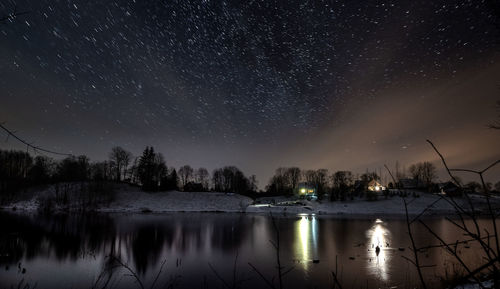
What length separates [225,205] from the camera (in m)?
83.4

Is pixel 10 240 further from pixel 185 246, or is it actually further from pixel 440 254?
pixel 440 254

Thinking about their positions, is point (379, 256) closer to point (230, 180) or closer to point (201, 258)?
point (201, 258)

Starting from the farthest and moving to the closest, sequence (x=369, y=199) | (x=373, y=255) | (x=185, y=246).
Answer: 1. (x=369, y=199)
2. (x=185, y=246)
3. (x=373, y=255)

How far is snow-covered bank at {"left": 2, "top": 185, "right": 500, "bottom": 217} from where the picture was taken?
70.2m

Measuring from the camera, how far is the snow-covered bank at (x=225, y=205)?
230 ft

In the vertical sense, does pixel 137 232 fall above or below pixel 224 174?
below

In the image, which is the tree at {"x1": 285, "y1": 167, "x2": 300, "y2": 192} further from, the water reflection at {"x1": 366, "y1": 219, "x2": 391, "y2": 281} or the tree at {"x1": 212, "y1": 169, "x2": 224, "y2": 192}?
the water reflection at {"x1": 366, "y1": 219, "x2": 391, "y2": 281}

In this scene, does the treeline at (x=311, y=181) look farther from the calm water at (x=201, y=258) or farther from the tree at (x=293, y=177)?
the calm water at (x=201, y=258)

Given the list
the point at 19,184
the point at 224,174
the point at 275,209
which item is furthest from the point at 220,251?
the point at 224,174

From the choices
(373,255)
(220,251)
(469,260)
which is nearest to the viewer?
(469,260)

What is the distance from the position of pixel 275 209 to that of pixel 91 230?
156ft

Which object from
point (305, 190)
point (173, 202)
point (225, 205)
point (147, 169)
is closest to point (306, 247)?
point (225, 205)

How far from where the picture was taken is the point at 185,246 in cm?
2706

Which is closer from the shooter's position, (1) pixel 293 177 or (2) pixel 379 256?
(2) pixel 379 256
